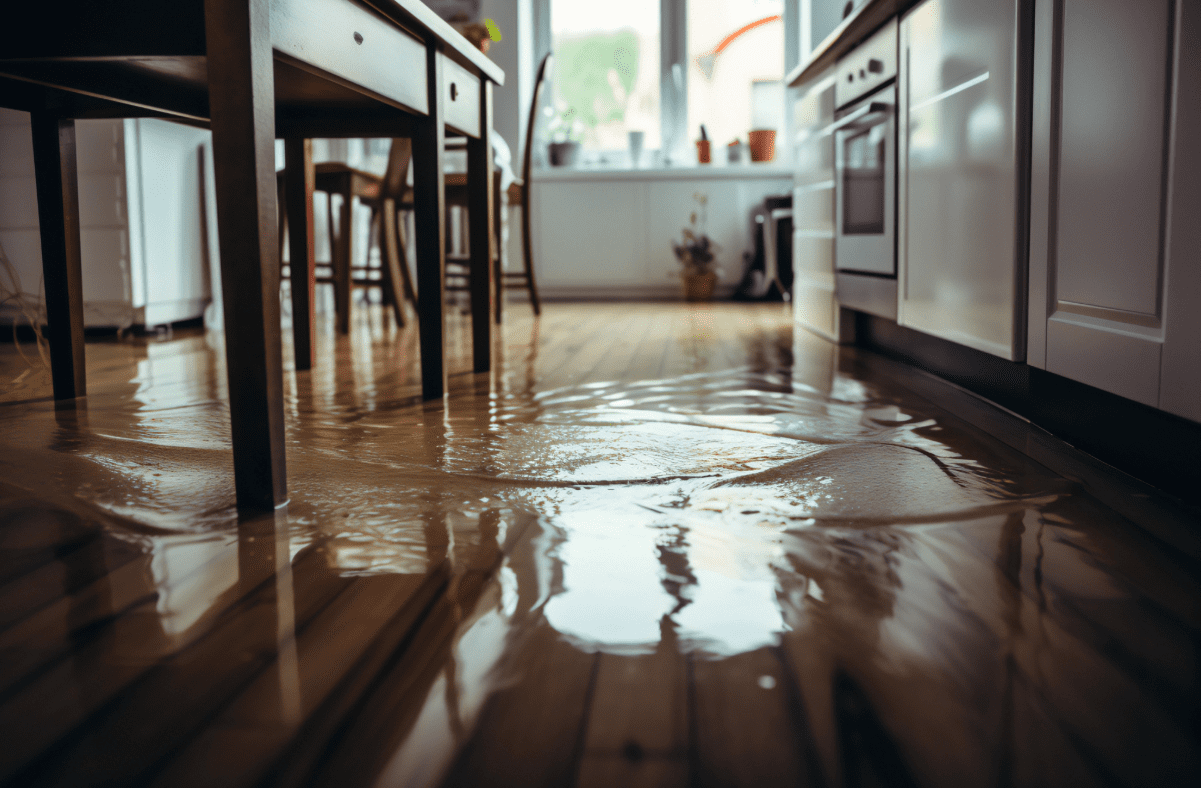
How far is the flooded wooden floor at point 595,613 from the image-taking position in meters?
0.52

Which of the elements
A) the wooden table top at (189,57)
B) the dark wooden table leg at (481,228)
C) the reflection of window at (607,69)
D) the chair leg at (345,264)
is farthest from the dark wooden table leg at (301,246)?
the reflection of window at (607,69)

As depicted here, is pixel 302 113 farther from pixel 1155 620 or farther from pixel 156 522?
pixel 1155 620

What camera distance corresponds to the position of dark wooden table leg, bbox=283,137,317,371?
2176 millimetres

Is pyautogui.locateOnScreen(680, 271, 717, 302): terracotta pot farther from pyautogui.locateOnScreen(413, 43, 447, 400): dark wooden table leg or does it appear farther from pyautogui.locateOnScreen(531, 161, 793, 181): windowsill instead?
pyautogui.locateOnScreen(413, 43, 447, 400): dark wooden table leg

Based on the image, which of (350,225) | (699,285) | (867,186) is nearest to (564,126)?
(699,285)

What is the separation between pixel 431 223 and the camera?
5.64 ft

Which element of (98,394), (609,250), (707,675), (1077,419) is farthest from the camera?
(609,250)

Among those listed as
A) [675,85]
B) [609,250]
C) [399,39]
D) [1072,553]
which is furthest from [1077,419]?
[675,85]

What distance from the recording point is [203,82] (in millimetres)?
1524

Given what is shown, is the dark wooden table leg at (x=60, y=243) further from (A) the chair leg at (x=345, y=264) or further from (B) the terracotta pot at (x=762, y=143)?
(B) the terracotta pot at (x=762, y=143)

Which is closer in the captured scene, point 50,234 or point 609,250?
point 50,234

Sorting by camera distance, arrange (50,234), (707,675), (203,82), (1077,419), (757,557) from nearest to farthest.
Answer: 1. (707,675)
2. (757,557)
3. (1077,419)
4. (203,82)
5. (50,234)

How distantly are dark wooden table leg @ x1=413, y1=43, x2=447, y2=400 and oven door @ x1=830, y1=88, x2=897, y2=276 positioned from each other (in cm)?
108

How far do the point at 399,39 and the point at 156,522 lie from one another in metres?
0.93
